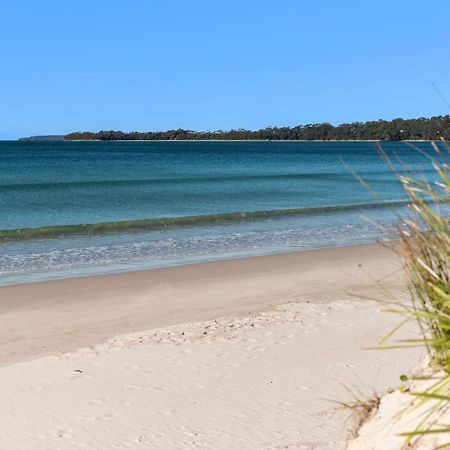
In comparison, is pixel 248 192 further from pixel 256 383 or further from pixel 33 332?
pixel 256 383

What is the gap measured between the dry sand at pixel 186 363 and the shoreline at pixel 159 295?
0.03 m

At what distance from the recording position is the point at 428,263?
3344 mm

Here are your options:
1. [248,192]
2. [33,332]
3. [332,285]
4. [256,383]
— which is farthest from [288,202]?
[256,383]

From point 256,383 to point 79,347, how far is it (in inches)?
87.1

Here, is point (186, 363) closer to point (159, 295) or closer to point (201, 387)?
point (201, 387)

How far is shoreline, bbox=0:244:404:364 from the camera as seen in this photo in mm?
8055

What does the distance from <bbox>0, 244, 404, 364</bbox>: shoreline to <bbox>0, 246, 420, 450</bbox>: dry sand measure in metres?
0.03

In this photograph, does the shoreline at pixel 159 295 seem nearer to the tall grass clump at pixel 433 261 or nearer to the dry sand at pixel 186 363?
the dry sand at pixel 186 363

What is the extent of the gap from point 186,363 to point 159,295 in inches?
152

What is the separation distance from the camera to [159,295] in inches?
401

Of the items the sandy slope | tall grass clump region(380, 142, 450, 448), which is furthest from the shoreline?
tall grass clump region(380, 142, 450, 448)

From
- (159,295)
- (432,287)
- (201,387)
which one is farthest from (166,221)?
(432,287)

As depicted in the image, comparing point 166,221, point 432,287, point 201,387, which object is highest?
point 432,287

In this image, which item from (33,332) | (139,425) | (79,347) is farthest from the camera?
(33,332)
